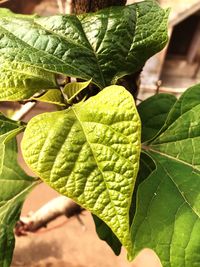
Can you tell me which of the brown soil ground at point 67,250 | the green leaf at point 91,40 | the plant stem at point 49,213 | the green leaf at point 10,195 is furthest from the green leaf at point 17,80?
the brown soil ground at point 67,250

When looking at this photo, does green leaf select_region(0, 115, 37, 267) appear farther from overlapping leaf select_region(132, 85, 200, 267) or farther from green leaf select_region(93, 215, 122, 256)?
overlapping leaf select_region(132, 85, 200, 267)

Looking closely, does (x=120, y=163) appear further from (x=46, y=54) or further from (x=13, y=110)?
(x=13, y=110)

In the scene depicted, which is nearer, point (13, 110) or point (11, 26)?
point (11, 26)

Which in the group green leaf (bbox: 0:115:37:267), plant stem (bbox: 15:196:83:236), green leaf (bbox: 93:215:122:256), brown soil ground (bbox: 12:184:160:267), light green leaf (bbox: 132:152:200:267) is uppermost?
light green leaf (bbox: 132:152:200:267)

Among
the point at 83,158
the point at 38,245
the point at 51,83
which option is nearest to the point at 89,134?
the point at 83,158

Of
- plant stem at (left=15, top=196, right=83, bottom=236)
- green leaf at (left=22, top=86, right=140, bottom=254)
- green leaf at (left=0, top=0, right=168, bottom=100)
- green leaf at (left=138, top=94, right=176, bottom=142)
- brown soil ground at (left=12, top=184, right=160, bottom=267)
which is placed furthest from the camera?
brown soil ground at (left=12, top=184, right=160, bottom=267)

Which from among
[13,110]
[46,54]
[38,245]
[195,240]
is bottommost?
[38,245]

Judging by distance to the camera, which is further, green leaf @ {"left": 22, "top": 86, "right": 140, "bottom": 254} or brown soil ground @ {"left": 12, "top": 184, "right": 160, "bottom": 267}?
brown soil ground @ {"left": 12, "top": 184, "right": 160, "bottom": 267}

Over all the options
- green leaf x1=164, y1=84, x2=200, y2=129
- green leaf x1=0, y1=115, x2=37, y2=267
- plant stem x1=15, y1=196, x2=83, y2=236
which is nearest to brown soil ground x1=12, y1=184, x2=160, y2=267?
plant stem x1=15, y1=196, x2=83, y2=236
